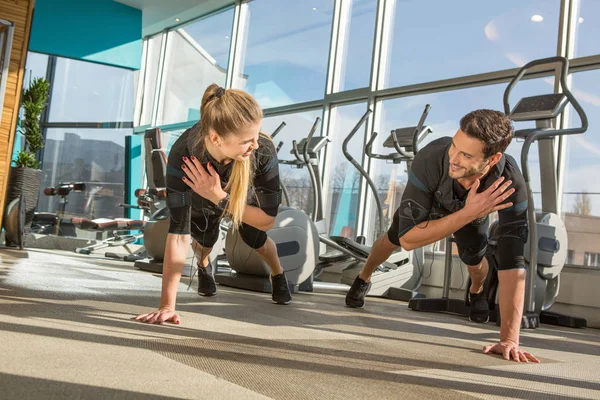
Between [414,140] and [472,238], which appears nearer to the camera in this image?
[472,238]

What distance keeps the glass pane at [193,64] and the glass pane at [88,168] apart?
0.99 m

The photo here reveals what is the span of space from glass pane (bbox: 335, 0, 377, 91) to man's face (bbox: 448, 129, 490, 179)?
15.2 ft

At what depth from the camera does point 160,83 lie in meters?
10.6

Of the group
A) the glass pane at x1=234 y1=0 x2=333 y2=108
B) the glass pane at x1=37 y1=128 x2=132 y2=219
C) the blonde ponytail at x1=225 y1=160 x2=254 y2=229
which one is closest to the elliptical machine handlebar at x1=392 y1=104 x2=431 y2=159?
the blonde ponytail at x1=225 y1=160 x2=254 y2=229

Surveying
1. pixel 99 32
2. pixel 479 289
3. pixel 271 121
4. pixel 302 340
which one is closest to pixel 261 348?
pixel 302 340

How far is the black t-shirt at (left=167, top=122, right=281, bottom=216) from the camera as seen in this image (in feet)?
7.78

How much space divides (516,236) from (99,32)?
8.34 m

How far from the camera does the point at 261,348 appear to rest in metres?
1.94

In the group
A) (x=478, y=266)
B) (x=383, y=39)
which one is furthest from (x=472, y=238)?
(x=383, y=39)

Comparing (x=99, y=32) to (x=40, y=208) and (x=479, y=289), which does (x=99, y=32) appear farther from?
(x=479, y=289)

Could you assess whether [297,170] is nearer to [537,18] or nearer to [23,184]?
[23,184]

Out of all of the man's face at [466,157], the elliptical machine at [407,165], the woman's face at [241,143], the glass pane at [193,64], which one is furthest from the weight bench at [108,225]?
the man's face at [466,157]

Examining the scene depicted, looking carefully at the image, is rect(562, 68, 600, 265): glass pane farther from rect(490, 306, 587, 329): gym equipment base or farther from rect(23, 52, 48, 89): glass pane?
rect(23, 52, 48, 89): glass pane

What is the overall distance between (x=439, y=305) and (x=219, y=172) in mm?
2245
